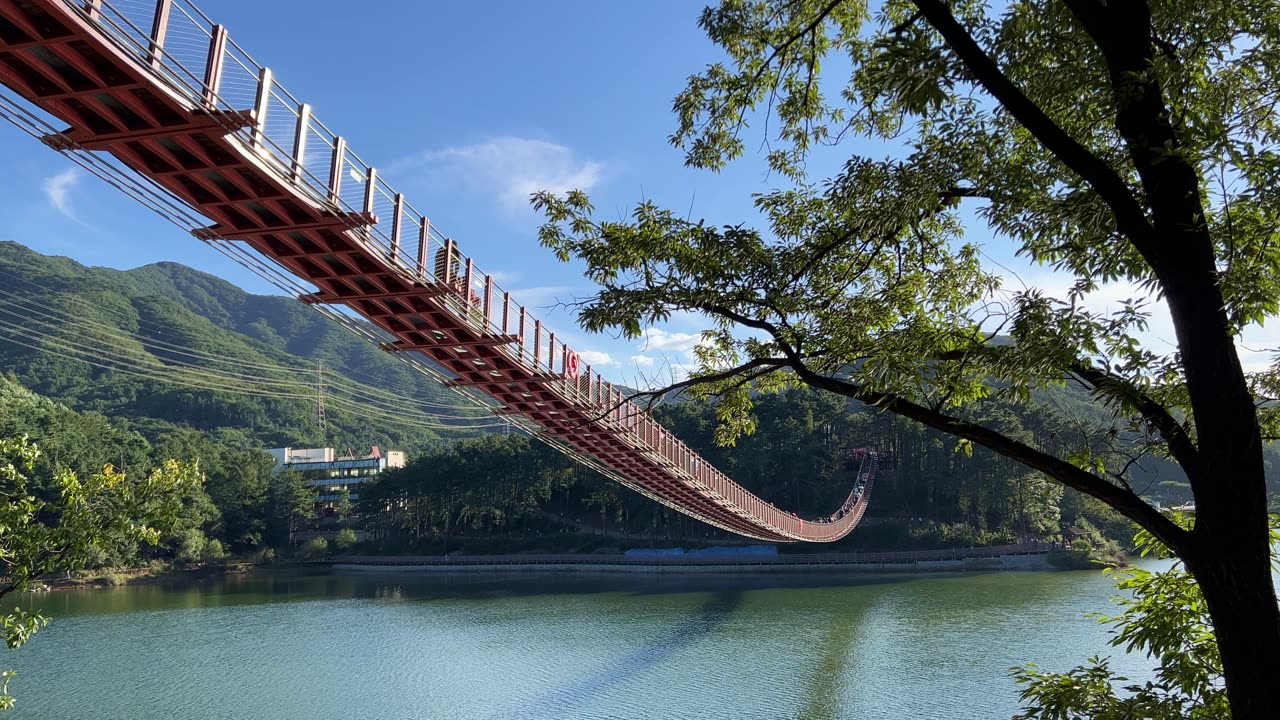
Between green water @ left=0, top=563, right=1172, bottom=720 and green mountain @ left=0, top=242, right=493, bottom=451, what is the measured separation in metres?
39.4

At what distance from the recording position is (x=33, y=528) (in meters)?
4.86

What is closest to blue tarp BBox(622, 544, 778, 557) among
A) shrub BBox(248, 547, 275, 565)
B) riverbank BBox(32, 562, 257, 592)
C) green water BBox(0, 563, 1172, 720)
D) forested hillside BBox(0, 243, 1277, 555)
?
forested hillside BBox(0, 243, 1277, 555)

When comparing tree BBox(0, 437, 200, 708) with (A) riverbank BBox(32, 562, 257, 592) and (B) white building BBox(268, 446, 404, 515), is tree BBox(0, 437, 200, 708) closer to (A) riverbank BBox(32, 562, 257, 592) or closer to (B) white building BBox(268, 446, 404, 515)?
(A) riverbank BBox(32, 562, 257, 592)

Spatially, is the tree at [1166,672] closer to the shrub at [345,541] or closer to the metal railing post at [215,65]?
the metal railing post at [215,65]

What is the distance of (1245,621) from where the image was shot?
218 cm

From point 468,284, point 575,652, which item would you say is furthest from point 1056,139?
point 575,652

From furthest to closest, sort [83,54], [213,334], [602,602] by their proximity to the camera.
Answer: [213,334]
[602,602]
[83,54]

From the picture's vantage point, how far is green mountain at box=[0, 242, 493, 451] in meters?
80.0

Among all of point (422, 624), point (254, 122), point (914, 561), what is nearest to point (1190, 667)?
point (254, 122)

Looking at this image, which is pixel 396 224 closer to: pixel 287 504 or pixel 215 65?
pixel 215 65

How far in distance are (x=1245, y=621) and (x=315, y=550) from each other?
44764 mm

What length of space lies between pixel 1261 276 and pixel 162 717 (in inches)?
590

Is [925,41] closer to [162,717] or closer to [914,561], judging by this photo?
[162,717]

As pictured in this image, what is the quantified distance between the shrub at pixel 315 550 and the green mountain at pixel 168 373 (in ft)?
66.4
